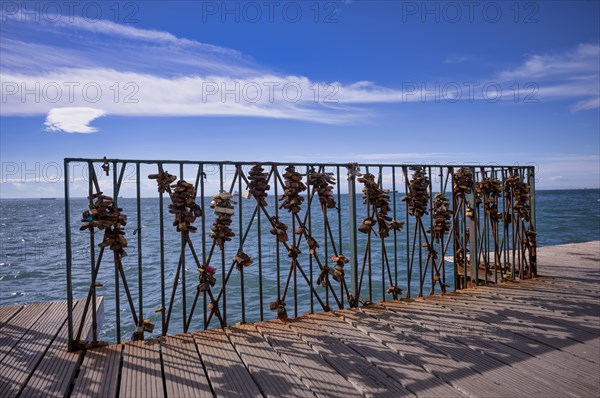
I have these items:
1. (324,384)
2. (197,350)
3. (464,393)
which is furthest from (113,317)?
(464,393)

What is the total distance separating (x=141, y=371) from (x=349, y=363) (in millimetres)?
1556

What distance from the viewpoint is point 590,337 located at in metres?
3.61

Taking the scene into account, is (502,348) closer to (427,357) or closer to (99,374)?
(427,357)

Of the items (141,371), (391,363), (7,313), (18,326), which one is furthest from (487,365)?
(7,313)

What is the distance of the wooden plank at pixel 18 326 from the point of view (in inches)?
146

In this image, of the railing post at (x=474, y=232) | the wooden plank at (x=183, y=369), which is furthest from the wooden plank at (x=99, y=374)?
the railing post at (x=474, y=232)

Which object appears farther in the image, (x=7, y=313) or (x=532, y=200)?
(x=532, y=200)

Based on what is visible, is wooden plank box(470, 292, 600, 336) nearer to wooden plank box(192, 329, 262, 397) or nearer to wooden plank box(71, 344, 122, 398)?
wooden plank box(192, 329, 262, 397)

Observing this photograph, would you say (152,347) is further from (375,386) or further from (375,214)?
(375,214)

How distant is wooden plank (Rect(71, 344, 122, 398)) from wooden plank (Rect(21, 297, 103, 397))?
0.07 m

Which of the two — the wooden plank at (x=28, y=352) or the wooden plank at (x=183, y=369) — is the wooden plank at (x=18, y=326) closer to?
the wooden plank at (x=28, y=352)

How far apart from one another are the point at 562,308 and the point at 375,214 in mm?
2344

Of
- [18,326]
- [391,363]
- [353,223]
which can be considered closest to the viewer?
[391,363]

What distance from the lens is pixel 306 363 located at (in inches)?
119
